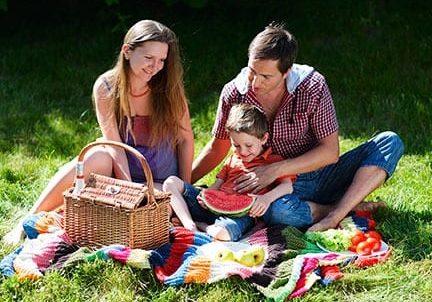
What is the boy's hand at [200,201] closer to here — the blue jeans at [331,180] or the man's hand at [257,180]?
the man's hand at [257,180]

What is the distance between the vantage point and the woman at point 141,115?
445cm

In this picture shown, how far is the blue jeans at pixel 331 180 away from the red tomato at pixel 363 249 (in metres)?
0.36

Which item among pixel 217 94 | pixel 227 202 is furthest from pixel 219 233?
pixel 217 94

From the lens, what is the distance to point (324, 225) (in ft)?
14.7

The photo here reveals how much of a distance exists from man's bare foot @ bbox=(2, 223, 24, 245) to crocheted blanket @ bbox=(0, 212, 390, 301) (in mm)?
70

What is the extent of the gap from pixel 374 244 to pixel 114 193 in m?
1.22

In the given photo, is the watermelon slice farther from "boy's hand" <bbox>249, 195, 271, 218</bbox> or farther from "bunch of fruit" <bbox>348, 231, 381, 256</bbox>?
"bunch of fruit" <bbox>348, 231, 381, 256</bbox>

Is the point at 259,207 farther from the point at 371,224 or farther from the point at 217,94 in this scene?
the point at 217,94

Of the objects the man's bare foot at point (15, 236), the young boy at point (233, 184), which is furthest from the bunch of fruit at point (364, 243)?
the man's bare foot at point (15, 236)

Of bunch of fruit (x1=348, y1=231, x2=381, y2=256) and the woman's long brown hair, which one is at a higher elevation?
the woman's long brown hair

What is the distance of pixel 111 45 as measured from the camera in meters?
7.46

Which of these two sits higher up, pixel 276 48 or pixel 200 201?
pixel 276 48

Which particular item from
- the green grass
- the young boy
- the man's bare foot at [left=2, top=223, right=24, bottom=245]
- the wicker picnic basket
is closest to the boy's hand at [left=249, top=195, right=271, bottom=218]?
the young boy

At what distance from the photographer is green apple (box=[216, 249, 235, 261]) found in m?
4.02
